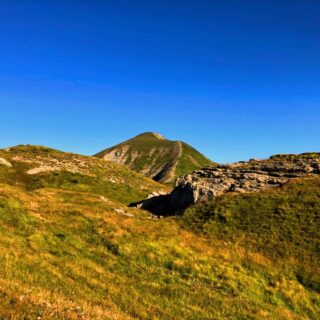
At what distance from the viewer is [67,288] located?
18.3m

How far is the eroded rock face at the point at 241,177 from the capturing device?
160 feet

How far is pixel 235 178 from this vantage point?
53000mm

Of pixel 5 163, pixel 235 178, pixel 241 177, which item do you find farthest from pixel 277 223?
pixel 5 163

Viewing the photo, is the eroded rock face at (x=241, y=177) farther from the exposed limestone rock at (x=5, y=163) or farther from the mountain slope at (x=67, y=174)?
the exposed limestone rock at (x=5, y=163)

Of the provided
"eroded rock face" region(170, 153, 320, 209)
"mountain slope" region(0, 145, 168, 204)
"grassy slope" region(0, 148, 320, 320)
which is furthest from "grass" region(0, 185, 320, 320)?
"mountain slope" region(0, 145, 168, 204)

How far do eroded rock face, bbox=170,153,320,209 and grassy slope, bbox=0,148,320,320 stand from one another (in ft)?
28.0

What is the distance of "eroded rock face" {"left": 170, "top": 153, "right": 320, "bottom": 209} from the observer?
48.8 meters

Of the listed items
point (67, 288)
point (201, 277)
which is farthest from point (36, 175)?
point (67, 288)

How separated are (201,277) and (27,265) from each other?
13.3 metres

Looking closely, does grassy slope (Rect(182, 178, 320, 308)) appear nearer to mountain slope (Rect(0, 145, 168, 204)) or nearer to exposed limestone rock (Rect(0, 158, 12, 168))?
mountain slope (Rect(0, 145, 168, 204))

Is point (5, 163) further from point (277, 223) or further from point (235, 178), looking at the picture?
point (277, 223)

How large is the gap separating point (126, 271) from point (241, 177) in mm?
30631

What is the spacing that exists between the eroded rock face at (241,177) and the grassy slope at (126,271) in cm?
854

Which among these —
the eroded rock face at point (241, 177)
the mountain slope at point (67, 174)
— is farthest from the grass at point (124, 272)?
the mountain slope at point (67, 174)
